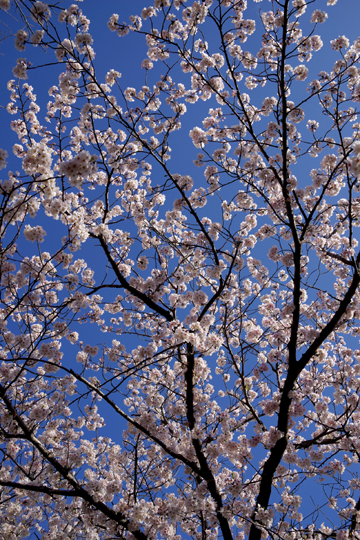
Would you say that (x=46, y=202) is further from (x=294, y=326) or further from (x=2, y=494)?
(x=2, y=494)

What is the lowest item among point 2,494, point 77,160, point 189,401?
point 2,494

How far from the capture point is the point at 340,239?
701 cm

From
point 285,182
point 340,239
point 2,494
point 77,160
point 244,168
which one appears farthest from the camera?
point 340,239

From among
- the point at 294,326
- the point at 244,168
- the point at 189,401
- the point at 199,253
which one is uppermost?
the point at 244,168

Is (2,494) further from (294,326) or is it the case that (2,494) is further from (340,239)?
(340,239)

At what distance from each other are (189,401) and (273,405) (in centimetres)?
138

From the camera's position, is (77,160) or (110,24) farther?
(110,24)

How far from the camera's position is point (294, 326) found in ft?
15.4

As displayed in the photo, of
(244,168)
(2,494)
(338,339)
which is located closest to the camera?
(244,168)

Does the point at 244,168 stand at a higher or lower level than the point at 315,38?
lower

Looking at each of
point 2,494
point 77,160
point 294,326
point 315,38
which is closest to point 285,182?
point 294,326

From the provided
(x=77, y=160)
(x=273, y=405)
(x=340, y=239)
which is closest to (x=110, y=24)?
(x=77, y=160)

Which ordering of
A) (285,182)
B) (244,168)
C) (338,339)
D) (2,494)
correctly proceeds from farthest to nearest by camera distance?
Answer: (338,339)
(2,494)
(244,168)
(285,182)

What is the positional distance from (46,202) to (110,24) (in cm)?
300
